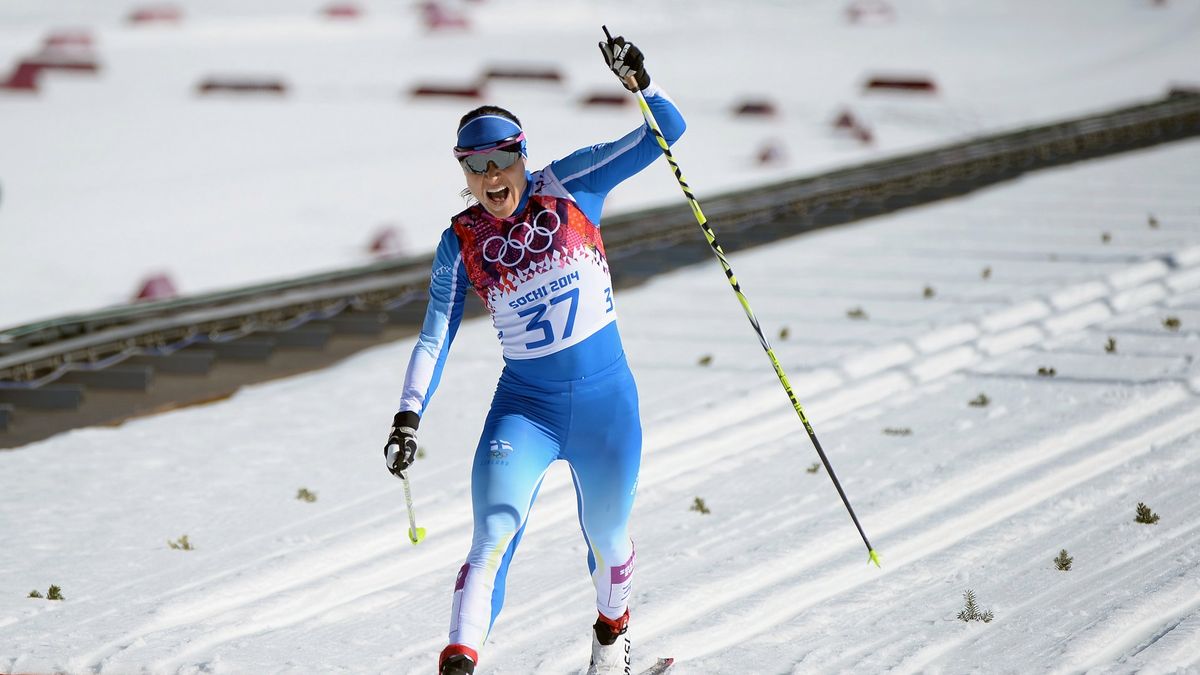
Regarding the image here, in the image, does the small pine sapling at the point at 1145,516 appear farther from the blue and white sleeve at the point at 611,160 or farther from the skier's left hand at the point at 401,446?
the skier's left hand at the point at 401,446

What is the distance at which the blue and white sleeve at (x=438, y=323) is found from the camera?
5.55 m

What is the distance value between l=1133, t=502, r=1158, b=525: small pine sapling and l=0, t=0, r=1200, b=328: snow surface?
10.3m

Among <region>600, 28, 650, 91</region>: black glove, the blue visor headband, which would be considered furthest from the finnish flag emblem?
<region>600, 28, 650, 91</region>: black glove

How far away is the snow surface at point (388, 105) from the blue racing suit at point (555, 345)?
9.72 metres

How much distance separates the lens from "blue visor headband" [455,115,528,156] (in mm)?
5391

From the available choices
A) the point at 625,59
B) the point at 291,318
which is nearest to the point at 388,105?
the point at 291,318

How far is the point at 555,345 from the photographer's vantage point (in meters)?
5.55

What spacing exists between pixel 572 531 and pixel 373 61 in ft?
84.0

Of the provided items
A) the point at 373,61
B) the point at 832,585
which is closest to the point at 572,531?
the point at 832,585

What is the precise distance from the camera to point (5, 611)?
6680 mm

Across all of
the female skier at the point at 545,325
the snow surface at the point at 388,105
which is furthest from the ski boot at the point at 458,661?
the snow surface at the point at 388,105

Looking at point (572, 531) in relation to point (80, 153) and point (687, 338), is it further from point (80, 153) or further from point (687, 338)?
point (80, 153)

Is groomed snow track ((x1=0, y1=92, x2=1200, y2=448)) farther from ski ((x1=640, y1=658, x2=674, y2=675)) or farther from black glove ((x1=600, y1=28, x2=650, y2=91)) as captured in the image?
black glove ((x1=600, y1=28, x2=650, y2=91))

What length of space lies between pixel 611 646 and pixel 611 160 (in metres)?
1.77
